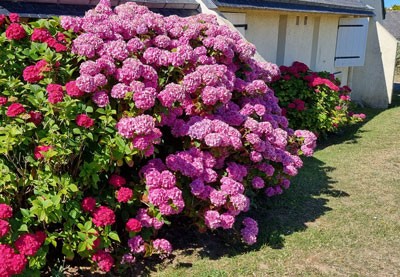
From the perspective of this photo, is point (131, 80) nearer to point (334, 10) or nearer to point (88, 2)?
point (88, 2)

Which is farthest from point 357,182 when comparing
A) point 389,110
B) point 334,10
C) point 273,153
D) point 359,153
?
point 389,110

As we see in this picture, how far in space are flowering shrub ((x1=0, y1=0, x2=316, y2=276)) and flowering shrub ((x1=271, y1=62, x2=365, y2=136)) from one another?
14.4 feet

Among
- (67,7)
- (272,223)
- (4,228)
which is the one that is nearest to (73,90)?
(4,228)

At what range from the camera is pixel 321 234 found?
5406 millimetres

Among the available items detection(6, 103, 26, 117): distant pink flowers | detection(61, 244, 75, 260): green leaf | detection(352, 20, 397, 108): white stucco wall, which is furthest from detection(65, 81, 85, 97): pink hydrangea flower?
detection(352, 20, 397, 108): white stucco wall

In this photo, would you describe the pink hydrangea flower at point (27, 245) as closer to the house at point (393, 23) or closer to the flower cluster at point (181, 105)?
the flower cluster at point (181, 105)

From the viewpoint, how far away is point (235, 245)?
16.5ft

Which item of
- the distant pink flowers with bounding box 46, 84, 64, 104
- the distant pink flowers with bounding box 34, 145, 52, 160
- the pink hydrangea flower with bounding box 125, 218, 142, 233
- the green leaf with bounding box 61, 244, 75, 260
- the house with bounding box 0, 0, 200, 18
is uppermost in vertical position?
the house with bounding box 0, 0, 200, 18

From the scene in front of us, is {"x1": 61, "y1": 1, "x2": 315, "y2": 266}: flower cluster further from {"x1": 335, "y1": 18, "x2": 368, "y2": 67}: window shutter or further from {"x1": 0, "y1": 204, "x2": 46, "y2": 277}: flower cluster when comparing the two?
{"x1": 335, "y1": 18, "x2": 368, "y2": 67}: window shutter

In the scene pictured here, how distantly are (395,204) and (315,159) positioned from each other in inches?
97.6

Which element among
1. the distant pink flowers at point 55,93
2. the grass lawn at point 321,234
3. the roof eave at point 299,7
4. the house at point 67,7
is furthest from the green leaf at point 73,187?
the roof eave at point 299,7

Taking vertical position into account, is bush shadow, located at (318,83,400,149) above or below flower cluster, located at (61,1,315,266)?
below

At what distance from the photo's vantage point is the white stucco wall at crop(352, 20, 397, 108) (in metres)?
15.7

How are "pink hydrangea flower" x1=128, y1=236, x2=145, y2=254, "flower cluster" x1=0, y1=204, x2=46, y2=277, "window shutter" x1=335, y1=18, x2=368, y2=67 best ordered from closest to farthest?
"flower cluster" x1=0, y1=204, x2=46, y2=277
"pink hydrangea flower" x1=128, y1=236, x2=145, y2=254
"window shutter" x1=335, y1=18, x2=368, y2=67
